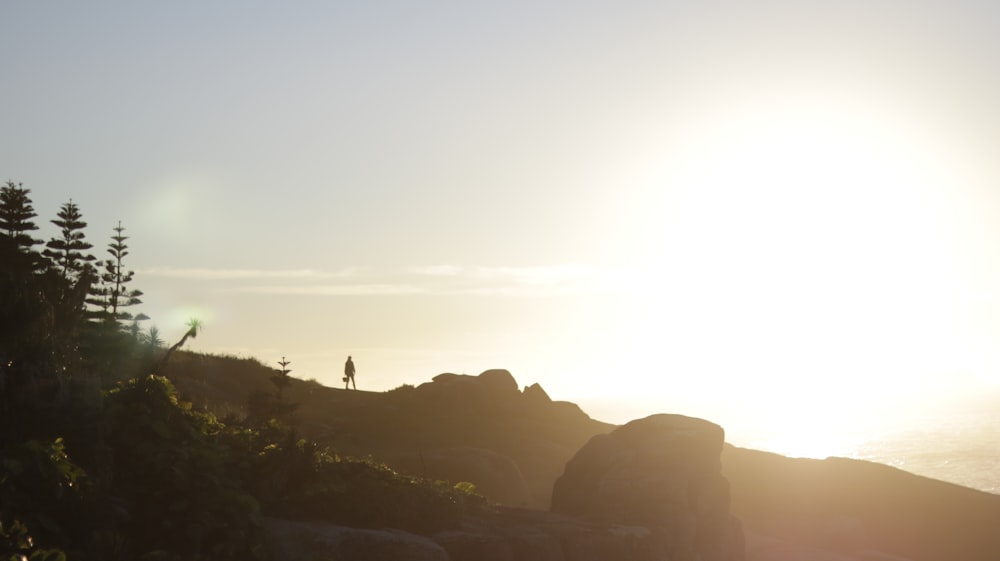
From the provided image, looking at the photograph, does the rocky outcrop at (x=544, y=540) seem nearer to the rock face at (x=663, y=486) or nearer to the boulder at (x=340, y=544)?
the boulder at (x=340, y=544)

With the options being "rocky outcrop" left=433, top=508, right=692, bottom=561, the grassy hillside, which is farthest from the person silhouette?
"rocky outcrop" left=433, top=508, right=692, bottom=561

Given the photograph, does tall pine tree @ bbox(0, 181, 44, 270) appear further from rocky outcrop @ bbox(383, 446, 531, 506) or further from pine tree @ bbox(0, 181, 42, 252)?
rocky outcrop @ bbox(383, 446, 531, 506)

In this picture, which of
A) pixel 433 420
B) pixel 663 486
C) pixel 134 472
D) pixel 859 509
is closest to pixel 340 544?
pixel 134 472

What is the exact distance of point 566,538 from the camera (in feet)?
67.5

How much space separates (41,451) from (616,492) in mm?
17191

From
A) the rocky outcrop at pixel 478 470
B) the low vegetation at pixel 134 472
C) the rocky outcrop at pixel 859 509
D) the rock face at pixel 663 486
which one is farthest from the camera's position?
the rocky outcrop at pixel 859 509

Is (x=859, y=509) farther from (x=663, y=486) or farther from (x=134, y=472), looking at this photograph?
(x=134, y=472)

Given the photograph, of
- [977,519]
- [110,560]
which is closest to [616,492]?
[110,560]

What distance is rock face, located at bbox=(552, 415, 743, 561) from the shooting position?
83.6ft

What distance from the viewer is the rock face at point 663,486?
1003 inches

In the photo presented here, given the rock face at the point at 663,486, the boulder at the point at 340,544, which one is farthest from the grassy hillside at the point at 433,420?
the boulder at the point at 340,544

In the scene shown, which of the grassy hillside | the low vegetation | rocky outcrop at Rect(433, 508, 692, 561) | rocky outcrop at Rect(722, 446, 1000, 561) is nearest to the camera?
the low vegetation

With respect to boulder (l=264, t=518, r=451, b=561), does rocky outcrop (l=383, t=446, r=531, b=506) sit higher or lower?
higher

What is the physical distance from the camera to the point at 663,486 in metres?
26.5
